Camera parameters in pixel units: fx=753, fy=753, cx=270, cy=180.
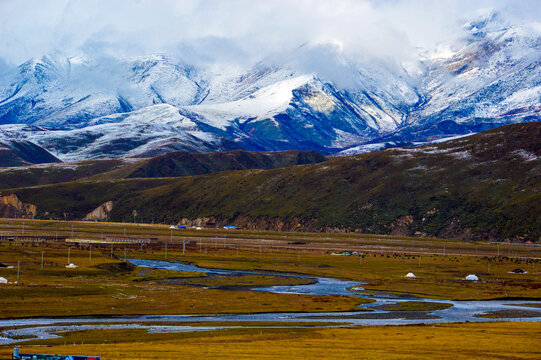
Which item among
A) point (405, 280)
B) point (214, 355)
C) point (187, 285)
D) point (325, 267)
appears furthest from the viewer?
point (325, 267)

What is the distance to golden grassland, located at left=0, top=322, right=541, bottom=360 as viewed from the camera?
64.3m

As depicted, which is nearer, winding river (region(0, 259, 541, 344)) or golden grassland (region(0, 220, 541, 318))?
winding river (region(0, 259, 541, 344))

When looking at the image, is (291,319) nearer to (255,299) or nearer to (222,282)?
(255,299)

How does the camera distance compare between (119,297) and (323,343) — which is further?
(119,297)

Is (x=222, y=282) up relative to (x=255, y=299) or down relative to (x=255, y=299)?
up

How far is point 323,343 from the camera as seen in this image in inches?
2830

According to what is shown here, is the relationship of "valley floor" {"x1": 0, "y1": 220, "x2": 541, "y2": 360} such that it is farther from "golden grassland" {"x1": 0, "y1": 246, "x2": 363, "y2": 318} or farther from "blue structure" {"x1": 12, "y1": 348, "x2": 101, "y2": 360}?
"blue structure" {"x1": 12, "y1": 348, "x2": 101, "y2": 360}

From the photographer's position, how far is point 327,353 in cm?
6550

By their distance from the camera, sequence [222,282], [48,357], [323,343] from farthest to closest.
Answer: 1. [222,282]
2. [323,343]
3. [48,357]

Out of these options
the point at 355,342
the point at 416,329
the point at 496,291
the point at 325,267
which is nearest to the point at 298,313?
the point at 416,329

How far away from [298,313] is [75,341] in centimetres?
3609

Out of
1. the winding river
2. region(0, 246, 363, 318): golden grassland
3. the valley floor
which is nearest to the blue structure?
the valley floor

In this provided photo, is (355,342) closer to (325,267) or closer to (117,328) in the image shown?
(117,328)

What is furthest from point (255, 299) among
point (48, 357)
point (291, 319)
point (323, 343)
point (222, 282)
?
point (48, 357)
